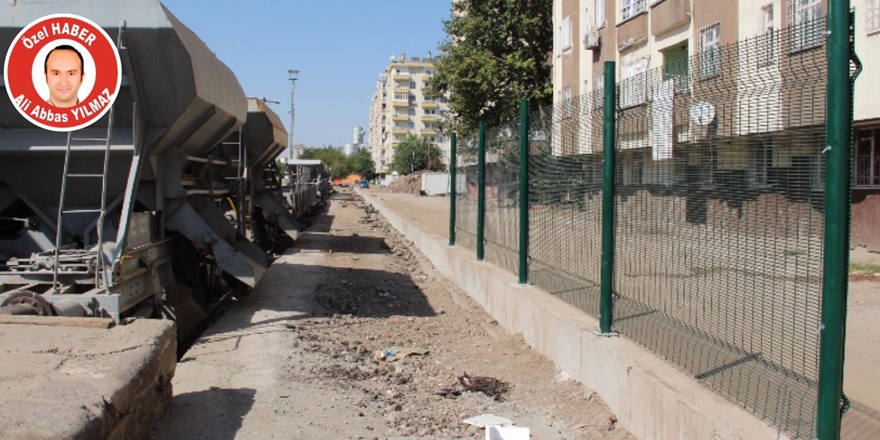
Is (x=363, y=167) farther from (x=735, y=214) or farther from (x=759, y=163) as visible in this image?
(x=759, y=163)

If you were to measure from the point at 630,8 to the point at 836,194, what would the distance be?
924 inches

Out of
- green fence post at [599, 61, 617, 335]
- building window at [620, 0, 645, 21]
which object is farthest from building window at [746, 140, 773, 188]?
building window at [620, 0, 645, 21]

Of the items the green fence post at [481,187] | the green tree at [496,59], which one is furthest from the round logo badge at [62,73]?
the green tree at [496,59]

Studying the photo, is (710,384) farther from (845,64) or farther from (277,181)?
(277,181)

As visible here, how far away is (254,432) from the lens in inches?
199

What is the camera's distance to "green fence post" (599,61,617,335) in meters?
5.44

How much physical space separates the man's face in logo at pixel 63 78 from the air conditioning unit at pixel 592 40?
2297 cm

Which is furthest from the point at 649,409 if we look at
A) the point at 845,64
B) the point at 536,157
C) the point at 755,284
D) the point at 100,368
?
the point at 536,157

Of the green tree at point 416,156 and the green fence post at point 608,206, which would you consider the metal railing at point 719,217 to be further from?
the green tree at point 416,156

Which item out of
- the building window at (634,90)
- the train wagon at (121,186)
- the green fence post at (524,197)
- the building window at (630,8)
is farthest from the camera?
the building window at (630,8)

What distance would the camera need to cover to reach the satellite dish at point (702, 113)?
420 centimetres

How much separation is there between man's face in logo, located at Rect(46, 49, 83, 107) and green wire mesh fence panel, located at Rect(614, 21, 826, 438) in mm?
4286

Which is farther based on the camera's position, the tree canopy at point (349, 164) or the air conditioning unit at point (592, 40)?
the tree canopy at point (349, 164)

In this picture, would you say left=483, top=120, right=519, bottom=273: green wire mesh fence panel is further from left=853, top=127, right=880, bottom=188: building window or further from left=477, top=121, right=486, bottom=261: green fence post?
left=853, top=127, right=880, bottom=188: building window
